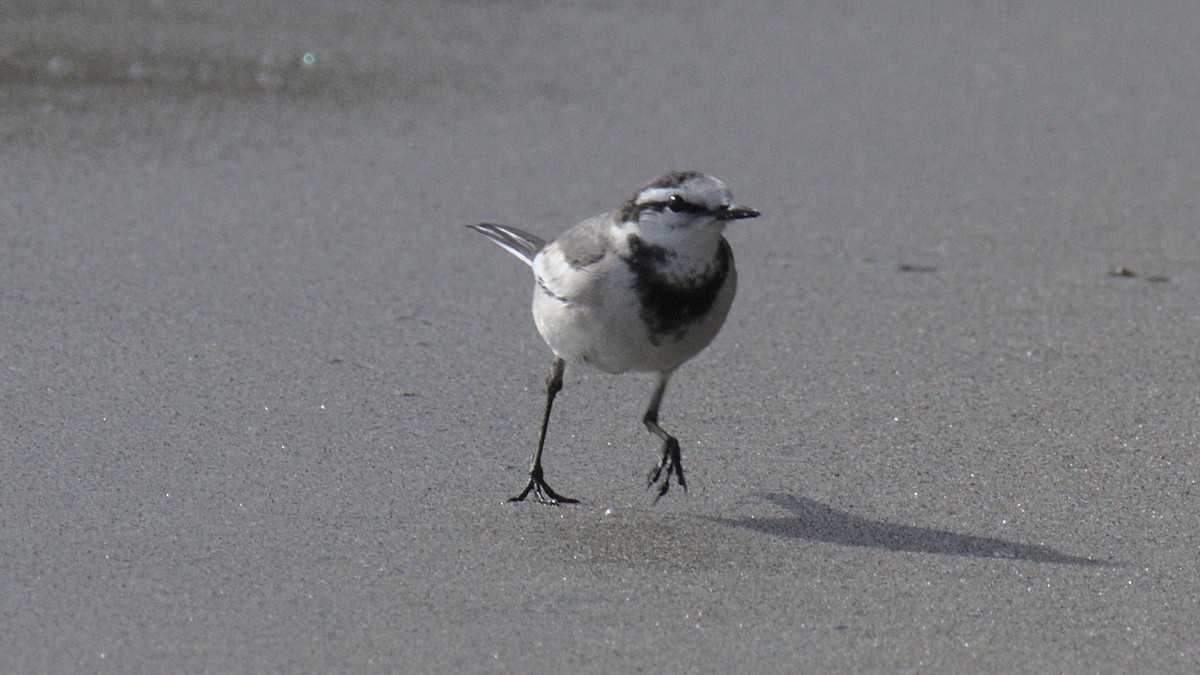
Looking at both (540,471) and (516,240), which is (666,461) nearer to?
(540,471)

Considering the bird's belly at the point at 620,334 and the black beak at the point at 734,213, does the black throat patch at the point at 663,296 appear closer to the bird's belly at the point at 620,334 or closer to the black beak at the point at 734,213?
the bird's belly at the point at 620,334

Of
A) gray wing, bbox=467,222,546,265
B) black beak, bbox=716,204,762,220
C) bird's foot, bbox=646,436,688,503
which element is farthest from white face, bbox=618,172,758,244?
gray wing, bbox=467,222,546,265

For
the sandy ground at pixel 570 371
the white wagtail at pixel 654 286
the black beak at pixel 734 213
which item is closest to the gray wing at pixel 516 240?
the sandy ground at pixel 570 371

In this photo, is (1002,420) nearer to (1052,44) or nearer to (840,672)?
(840,672)

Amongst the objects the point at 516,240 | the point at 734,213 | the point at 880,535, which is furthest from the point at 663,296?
the point at 516,240

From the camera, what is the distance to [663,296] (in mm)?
4523

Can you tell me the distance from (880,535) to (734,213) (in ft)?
3.05

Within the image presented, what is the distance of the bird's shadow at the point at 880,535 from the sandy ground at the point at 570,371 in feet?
0.04

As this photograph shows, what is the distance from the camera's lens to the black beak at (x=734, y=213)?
4.46 metres

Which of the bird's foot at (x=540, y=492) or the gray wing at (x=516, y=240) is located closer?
the bird's foot at (x=540, y=492)

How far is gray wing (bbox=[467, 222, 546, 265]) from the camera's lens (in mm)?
5305

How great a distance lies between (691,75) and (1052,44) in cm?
253

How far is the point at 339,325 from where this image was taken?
235 inches

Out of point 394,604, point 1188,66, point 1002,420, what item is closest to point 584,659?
point 394,604
